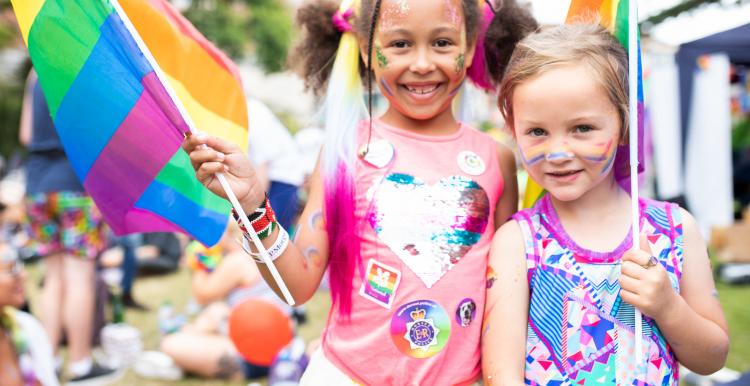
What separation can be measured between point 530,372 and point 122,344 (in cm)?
364

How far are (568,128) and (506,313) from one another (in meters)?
0.45

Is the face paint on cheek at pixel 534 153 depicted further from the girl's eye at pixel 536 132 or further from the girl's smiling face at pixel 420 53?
the girl's smiling face at pixel 420 53

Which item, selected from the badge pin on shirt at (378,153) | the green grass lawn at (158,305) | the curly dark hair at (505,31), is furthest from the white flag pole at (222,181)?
the green grass lawn at (158,305)

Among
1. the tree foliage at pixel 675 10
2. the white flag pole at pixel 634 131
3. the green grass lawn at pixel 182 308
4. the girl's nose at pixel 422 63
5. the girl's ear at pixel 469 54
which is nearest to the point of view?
the white flag pole at pixel 634 131

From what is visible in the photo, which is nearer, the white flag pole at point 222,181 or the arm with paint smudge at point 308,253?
the white flag pole at point 222,181

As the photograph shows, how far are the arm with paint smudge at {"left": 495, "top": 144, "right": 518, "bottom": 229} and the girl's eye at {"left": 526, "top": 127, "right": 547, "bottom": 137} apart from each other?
35 cm

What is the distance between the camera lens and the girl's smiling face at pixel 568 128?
1.50m

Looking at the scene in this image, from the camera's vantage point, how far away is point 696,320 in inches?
58.4

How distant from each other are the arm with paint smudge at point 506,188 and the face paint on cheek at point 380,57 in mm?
424

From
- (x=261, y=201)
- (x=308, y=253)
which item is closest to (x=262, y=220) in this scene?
(x=261, y=201)

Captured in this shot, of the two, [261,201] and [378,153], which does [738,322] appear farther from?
[261,201]

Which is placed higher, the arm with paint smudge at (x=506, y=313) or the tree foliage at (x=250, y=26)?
the arm with paint smudge at (x=506, y=313)

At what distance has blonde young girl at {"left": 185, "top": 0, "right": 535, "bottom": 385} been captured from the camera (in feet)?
5.50

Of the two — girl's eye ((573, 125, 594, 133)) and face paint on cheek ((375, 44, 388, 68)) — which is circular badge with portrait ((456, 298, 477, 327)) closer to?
girl's eye ((573, 125, 594, 133))
